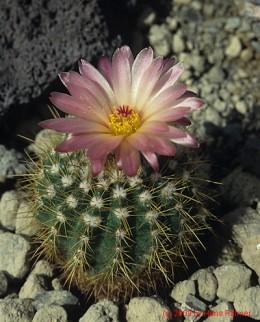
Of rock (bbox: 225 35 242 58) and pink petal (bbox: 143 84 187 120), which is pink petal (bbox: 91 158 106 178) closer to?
pink petal (bbox: 143 84 187 120)

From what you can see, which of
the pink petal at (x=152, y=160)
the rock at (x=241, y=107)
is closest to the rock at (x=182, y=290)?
the pink petal at (x=152, y=160)

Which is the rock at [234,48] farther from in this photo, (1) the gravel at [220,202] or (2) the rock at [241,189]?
(2) the rock at [241,189]

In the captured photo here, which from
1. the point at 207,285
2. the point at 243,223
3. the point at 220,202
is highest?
the point at 220,202

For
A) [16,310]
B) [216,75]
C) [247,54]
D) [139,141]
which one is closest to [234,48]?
[247,54]

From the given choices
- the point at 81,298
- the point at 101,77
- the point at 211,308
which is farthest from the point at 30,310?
the point at 101,77

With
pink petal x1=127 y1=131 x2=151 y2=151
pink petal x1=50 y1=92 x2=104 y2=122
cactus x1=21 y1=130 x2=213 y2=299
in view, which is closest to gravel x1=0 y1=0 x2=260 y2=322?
cactus x1=21 y1=130 x2=213 y2=299

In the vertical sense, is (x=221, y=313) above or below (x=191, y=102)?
below

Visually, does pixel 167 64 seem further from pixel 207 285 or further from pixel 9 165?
pixel 9 165
